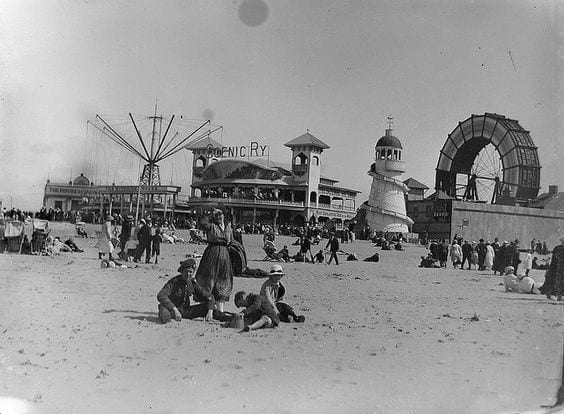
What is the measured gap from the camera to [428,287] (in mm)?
7379

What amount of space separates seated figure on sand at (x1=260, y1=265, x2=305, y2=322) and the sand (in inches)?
7.6

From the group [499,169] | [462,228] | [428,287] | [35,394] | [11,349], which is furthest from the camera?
[499,169]

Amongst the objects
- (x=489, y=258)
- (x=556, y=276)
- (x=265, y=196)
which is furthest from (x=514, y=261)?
(x=265, y=196)

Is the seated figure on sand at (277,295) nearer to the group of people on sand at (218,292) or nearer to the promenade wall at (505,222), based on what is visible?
the group of people on sand at (218,292)

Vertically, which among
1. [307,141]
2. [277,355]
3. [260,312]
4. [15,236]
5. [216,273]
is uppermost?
[307,141]

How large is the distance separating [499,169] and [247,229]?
897 inches

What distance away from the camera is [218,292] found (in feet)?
16.5

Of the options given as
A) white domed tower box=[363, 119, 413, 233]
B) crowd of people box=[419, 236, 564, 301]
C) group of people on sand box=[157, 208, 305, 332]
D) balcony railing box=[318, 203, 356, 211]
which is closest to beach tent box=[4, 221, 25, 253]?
group of people on sand box=[157, 208, 305, 332]

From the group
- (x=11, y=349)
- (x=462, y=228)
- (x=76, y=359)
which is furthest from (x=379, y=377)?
(x=462, y=228)

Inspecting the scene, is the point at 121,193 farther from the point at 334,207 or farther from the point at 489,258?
the point at 334,207

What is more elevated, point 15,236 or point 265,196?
point 265,196

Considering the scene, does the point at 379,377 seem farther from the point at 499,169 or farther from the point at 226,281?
the point at 499,169

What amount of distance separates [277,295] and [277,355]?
0.96m

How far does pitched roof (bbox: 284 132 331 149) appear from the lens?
18.6ft
